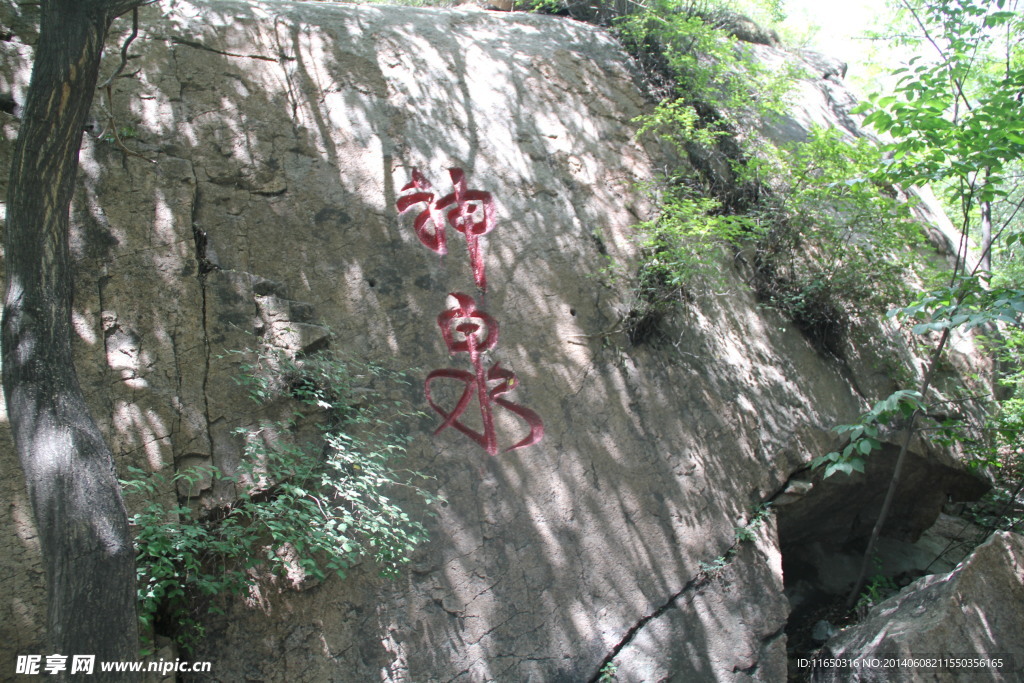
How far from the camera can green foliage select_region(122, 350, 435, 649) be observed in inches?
114

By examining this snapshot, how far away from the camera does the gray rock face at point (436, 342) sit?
3266 millimetres

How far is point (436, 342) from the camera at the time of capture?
4.02 metres

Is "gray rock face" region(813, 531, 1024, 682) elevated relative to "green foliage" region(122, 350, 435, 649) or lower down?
lower down

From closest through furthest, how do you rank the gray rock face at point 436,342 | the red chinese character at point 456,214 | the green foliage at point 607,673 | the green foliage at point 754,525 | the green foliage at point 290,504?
1. the green foliage at point 290,504
2. the gray rock face at point 436,342
3. the green foliage at point 607,673
4. the green foliage at point 754,525
5. the red chinese character at point 456,214

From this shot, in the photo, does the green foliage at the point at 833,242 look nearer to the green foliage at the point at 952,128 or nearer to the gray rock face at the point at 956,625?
the green foliage at the point at 952,128

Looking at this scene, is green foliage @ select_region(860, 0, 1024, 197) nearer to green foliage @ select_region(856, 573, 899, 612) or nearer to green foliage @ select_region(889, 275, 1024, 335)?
green foliage @ select_region(889, 275, 1024, 335)

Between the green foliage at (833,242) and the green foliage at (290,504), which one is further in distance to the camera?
the green foliage at (833,242)

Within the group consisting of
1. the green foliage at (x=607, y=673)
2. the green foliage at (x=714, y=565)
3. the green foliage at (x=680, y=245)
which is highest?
the green foliage at (x=680, y=245)

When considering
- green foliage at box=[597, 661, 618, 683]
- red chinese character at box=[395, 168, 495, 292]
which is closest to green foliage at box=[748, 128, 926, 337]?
red chinese character at box=[395, 168, 495, 292]

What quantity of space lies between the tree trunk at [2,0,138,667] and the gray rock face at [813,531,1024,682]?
3.21 m

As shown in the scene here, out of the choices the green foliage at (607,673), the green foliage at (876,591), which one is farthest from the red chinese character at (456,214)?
the green foliage at (876,591)

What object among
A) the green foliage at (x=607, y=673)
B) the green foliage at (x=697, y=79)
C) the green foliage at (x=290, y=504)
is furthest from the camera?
the green foliage at (x=697, y=79)

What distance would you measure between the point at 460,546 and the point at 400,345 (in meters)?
1.11

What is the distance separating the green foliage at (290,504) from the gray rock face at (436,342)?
0.11 metres
